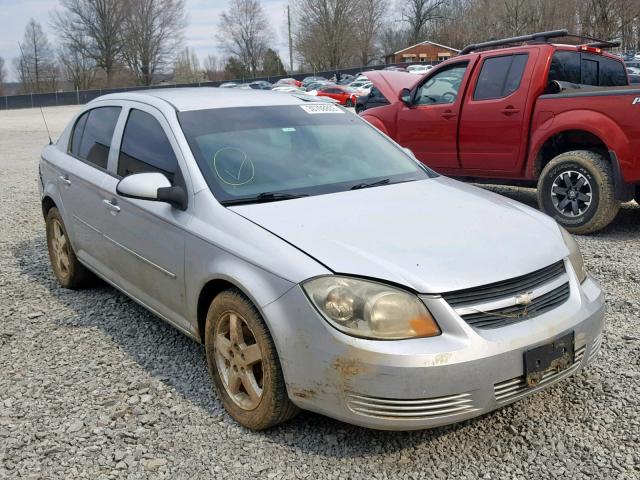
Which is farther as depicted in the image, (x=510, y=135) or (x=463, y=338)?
(x=510, y=135)

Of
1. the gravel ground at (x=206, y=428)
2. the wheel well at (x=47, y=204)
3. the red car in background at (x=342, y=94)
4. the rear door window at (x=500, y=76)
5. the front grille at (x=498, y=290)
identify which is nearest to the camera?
the front grille at (x=498, y=290)

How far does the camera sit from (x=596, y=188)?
607cm

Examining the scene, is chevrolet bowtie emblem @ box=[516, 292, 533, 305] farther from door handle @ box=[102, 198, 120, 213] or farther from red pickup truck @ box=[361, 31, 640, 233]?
red pickup truck @ box=[361, 31, 640, 233]

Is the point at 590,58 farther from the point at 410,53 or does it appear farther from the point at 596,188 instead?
the point at 410,53

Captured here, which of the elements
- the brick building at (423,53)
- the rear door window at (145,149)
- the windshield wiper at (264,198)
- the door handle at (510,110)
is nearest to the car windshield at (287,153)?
the windshield wiper at (264,198)

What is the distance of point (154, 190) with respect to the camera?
10.8ft

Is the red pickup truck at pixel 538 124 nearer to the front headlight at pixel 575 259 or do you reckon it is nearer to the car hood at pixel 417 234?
the car hood at pixel 417 234

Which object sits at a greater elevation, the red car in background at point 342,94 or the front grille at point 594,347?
the red car in background at point 342,94

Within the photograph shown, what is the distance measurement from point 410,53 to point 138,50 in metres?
34.5

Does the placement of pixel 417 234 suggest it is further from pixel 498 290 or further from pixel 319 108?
pixel 319 108

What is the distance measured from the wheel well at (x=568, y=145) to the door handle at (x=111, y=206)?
4.56 meters

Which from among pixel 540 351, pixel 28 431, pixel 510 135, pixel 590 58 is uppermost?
pixel 590 58

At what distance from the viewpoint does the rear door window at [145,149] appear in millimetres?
3570

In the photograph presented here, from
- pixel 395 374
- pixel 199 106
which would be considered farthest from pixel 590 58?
pixel 395 374
